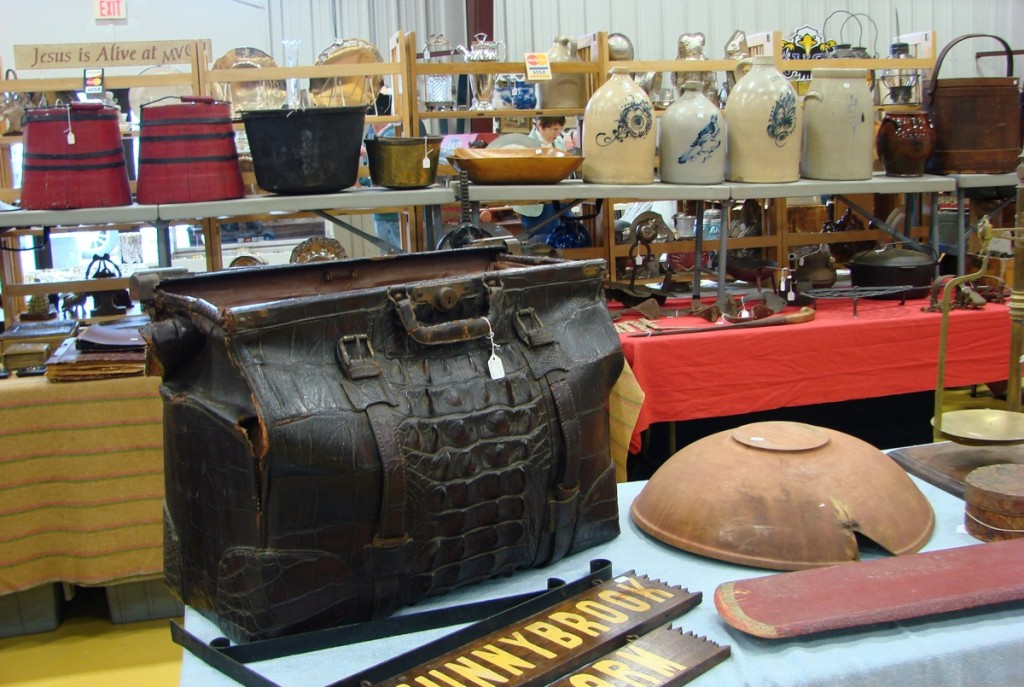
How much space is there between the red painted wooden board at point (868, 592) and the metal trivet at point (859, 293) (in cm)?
244

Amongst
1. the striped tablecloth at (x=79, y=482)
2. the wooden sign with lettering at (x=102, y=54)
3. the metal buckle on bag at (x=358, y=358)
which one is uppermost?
the wooden sign with lettering at (x=102, y=54)

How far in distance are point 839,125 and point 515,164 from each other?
4.55 feet

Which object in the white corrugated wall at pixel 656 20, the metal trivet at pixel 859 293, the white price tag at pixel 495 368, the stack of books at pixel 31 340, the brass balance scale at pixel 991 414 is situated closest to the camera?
the white price tag at pixel 495 368

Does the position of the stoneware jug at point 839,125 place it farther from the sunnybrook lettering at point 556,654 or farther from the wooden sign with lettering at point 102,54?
the sunnybrook lettering at point 556,654

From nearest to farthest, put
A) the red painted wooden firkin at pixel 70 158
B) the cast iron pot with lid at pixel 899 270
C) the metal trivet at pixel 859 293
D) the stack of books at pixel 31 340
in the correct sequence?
the stack of books at pixel 31 340
the red painted wooden firkin at pixel 70 158
the metal trivet at pixel 859 293
the cast iron pot with lid at pixel 899 270

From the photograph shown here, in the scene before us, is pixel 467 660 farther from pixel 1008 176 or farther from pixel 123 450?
pixel 1008 176

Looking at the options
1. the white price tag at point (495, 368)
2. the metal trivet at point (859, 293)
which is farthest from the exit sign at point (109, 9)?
the white price tag at point (495, 368)

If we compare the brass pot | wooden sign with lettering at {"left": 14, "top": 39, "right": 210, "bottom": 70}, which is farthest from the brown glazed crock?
wooden sign with lettering at {"left": 14, "top": 39, "right": 210, "bottom": 70}

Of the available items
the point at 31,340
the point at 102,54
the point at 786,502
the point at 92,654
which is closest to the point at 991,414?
the point at 786,502

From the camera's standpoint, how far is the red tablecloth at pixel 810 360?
139 inches

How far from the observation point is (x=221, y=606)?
1490mm

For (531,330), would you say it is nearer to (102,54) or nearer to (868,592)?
(868,592)

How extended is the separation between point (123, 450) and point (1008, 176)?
3709 millimetres

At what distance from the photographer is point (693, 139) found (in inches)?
156
